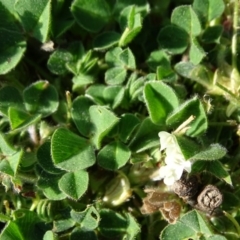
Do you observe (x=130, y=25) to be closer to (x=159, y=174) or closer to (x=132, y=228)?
(x=159, y=174)

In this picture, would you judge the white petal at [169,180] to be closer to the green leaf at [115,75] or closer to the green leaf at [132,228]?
the green leaf at [132,228]

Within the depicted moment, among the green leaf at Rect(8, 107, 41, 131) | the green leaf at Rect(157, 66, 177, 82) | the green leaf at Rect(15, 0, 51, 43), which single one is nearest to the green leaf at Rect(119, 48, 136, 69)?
the green leaf at Rect(157, 66, 177, 82)

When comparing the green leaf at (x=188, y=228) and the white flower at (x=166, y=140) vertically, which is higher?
the white flower at (x=166, y=140)

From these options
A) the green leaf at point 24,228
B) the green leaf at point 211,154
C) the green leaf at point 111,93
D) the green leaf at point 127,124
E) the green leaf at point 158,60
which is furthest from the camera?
the green leaf at point 158,60

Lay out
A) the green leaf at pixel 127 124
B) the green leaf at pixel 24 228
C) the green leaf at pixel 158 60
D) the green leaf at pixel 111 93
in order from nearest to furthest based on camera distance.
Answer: the green leaf at pixel 24 228 < the green leaf at pixel 127 124 < the green leaf at pixel 111 93 < the green leaf at pixel 158 60

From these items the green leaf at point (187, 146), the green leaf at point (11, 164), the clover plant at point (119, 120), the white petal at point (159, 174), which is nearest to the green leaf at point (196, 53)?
the clover plant at point (119, 120)

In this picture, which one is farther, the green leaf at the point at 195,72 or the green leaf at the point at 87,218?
the green leaf at the point at 195,72

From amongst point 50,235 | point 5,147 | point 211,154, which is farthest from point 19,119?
point 211,154
